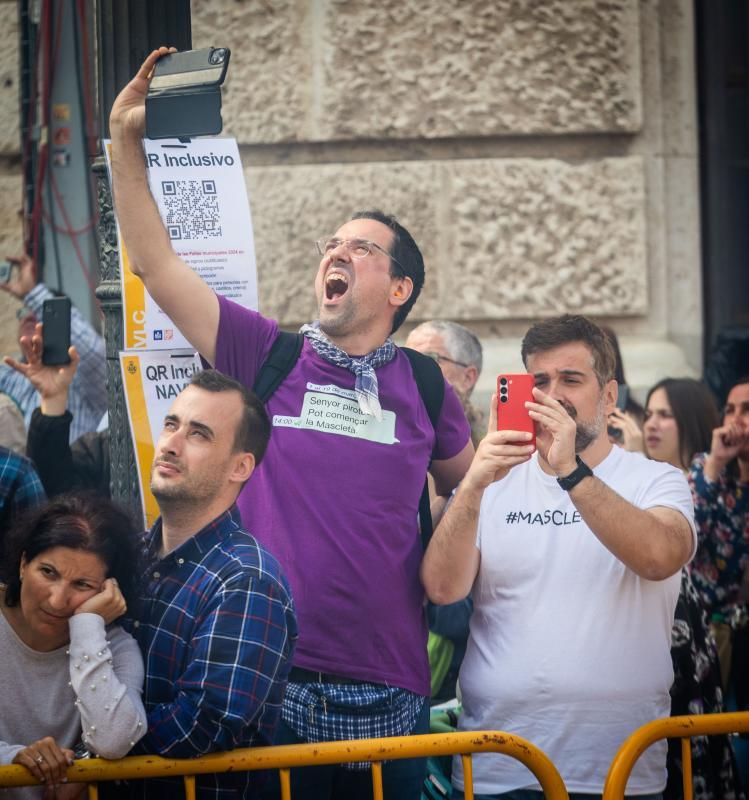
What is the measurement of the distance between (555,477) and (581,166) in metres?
2.44

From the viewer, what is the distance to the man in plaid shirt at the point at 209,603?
2.57 meters

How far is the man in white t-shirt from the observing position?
2982 mm

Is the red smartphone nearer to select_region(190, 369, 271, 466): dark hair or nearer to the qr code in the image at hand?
select_region(190, 369, 271, 466): dark hair

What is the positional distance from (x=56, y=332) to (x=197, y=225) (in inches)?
32.0

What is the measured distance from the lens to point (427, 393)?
331 centimetres

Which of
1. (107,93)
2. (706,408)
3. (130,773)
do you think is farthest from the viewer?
(706,408)

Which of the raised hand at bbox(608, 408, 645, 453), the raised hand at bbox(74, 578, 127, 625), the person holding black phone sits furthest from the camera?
the person holding black phone

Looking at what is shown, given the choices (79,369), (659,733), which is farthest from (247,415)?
(79,369)

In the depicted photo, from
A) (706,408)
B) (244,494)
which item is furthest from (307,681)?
(706,408)

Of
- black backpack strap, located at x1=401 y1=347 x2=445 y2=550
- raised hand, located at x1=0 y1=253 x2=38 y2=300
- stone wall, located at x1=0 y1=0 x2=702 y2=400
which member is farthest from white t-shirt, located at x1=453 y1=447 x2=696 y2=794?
raised hand, located at x1=0 y1=253 x2=38 y2=300

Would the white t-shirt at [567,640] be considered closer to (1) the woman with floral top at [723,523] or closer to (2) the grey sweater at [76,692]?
(2) the grey sweater at [76,692]

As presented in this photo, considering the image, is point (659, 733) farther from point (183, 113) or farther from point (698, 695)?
point (183, 113)

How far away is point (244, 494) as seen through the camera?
3.11 m

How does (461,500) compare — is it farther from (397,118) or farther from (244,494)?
(397,118)
